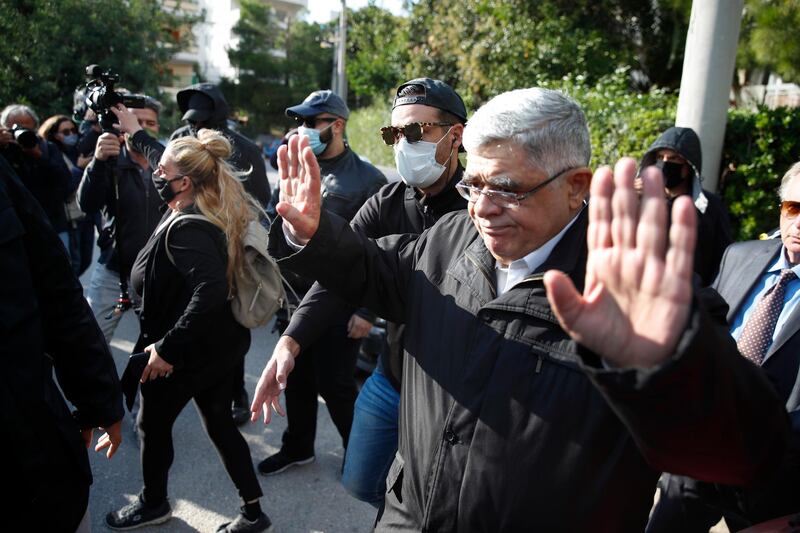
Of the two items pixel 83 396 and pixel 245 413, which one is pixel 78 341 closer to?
pixel 83 396

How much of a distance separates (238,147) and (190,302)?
6.79 ft

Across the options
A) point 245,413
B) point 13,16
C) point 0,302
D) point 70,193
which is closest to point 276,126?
point 13,16

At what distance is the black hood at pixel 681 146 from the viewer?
414 cm

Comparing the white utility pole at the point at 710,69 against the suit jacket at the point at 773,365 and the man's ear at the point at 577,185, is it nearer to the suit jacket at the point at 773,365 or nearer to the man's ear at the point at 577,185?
the suit jacket at the point at 773,365

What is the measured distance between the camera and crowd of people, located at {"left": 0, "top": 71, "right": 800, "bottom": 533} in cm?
110

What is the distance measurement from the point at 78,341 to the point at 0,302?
1.12 feet

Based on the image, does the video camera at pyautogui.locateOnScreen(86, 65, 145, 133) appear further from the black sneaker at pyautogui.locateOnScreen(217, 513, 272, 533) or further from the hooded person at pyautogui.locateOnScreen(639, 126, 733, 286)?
the hooded person at pyautogui.locateOnScreen(639, 126, 733, 286)

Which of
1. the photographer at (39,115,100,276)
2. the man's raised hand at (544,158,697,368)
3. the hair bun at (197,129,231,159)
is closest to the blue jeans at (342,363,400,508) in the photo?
the hair bun at (197,129,231,159)

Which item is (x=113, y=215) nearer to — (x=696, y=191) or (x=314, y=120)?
(x=314, y=120)

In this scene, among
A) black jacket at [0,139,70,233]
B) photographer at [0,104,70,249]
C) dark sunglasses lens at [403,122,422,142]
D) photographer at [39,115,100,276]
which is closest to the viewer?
dark sunglasses lens at [403,122,422,142]

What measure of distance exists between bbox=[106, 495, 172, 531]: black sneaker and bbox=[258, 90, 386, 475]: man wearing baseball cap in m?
0.67

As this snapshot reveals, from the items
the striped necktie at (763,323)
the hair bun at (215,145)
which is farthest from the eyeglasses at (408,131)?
the striped necktie at (763,323)

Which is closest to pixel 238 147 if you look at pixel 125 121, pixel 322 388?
pixel 125 121

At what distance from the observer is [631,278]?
108cm
